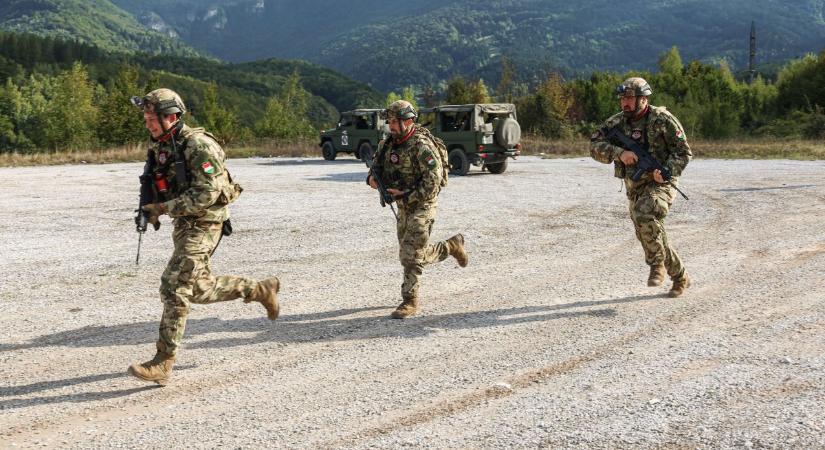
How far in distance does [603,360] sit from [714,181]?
14713 millimetres

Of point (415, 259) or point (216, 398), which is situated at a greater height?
point (415, 259)

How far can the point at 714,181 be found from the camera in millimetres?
18781

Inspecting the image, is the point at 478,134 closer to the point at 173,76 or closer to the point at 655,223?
the point at 655,223

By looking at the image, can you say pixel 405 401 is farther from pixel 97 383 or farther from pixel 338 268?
pixel 338 268

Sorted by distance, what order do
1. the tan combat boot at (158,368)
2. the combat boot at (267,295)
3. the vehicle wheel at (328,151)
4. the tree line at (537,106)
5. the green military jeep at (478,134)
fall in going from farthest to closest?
the tree line at (537,106) < the vehicle wheel at (328,151) < the green military jeep at (478,134) < the combat boot at (267,295) < the tan combat boot at (158,368)

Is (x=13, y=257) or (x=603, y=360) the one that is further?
(x=13, y=257)

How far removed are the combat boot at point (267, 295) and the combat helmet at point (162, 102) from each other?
145 centimetres

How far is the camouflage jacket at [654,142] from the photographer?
6996 mm

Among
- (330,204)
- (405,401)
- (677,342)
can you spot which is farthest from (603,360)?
(330,204)

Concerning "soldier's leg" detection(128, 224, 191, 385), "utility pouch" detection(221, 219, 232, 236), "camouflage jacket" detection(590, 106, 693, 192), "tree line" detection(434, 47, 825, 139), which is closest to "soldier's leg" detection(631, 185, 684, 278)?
"camouflage jacket" detection(590, 106, 693, 192)

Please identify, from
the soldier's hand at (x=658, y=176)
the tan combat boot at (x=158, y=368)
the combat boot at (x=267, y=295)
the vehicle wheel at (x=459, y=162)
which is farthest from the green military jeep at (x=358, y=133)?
the tan combat boot at (x=158, y=368)

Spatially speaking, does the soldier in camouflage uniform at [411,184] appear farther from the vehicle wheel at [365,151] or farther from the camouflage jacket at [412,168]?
the vehicle wheel at [365,151]

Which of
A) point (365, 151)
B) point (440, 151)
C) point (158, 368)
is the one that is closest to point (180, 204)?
point (158, 368)

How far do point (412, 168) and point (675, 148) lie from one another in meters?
2.34
